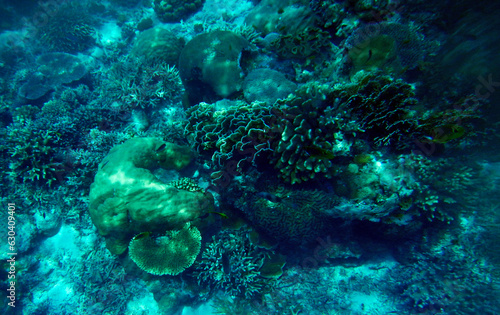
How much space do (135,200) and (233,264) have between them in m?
2.69

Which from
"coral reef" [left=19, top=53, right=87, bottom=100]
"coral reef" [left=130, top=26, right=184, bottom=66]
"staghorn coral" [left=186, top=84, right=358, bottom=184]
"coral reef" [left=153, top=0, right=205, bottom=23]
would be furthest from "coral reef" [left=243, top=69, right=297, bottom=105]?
"coral reef" [left=19, top=53, right=87, bottom=100]

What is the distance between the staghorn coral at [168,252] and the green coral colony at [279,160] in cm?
3

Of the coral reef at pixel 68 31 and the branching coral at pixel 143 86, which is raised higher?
the coral reef at pixel 68 31

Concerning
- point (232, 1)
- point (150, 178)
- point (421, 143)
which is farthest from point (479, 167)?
point (232, 1)

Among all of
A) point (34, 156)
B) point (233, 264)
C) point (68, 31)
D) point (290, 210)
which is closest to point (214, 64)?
point (290, 210)

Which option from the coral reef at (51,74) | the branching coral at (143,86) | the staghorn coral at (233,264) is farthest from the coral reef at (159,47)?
the staghorn coral at (233,264)

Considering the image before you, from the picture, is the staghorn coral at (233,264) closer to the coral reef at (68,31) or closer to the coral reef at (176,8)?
the coral reef at (176,8)

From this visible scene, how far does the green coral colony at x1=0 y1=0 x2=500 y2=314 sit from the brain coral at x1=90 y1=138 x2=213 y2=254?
3 centimetres

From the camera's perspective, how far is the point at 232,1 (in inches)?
382

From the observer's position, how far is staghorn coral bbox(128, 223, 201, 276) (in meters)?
4.90

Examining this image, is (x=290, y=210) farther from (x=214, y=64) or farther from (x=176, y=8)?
(x=176, y=8)

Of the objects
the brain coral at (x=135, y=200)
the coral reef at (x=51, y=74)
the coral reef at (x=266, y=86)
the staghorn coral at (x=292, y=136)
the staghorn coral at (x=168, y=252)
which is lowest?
the staghorn coral at (x=168, y=252)

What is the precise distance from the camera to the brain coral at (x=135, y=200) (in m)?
4.71

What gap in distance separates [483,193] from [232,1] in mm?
10623
